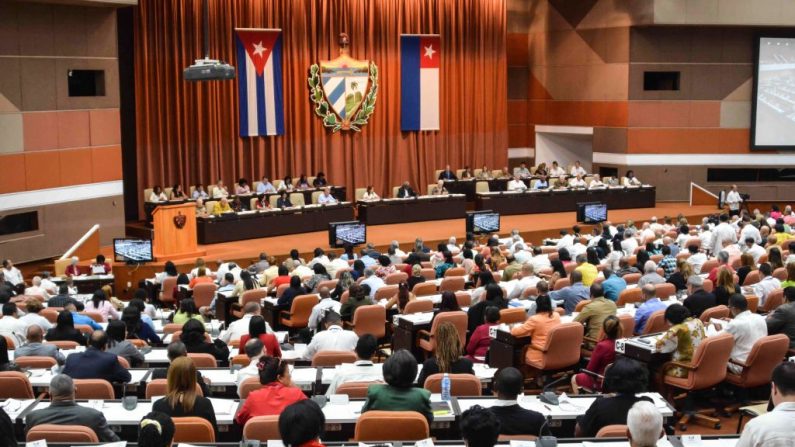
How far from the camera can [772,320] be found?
841 centimetres

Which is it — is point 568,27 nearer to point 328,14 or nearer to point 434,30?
point 434,30

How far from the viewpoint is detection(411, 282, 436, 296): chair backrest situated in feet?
36.3

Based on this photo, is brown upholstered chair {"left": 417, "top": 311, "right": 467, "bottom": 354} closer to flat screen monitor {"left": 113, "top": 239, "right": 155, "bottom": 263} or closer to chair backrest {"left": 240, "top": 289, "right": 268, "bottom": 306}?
chair backrest {"left": 240, "top": 289, "right": 268, "bottom": 306}

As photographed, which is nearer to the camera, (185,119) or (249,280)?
(249,280)

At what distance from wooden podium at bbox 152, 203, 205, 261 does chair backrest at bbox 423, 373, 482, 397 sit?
10.6 m

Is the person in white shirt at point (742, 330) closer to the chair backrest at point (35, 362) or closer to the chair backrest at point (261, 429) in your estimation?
the chair backrest at point (261, 429)

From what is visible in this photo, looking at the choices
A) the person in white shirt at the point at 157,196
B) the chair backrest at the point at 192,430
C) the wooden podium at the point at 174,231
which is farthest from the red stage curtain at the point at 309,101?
the chair backrest at the point at 192,430

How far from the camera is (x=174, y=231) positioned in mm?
16328

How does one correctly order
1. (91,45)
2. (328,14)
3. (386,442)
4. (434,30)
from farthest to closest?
(434,30) < (328,14) < (91,45) < (386,442)

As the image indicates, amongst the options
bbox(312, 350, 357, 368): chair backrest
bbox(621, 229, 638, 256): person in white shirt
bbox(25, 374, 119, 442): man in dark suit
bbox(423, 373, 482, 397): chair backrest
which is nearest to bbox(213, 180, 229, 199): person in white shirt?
bbox(621, 229, 638, 256): person in white shirt

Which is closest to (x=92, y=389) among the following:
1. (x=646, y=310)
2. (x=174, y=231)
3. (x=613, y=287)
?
(x=646, y=310)

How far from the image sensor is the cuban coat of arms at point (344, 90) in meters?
22.4

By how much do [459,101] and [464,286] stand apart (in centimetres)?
1317

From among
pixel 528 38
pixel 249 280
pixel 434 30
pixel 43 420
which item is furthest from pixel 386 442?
pixel 528 38
